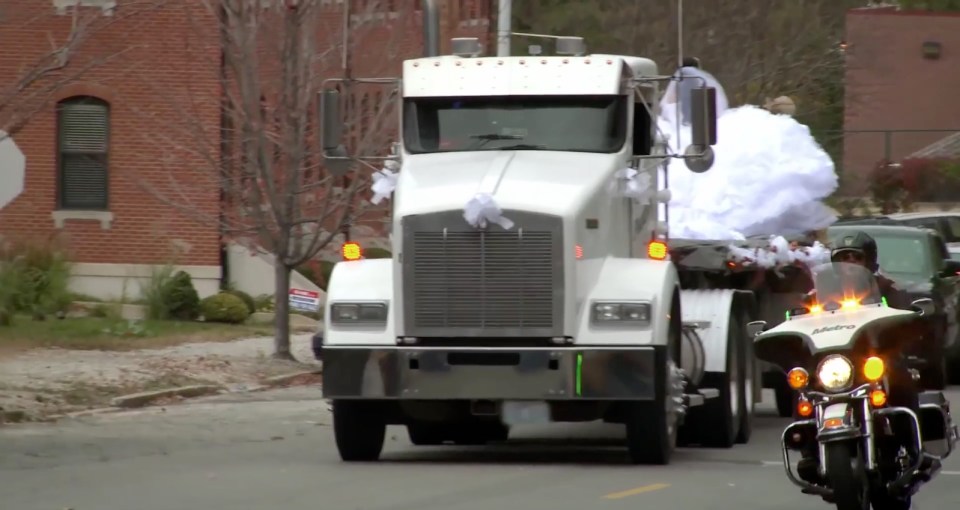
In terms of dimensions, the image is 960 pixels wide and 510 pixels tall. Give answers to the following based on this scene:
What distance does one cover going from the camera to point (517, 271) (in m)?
12.2

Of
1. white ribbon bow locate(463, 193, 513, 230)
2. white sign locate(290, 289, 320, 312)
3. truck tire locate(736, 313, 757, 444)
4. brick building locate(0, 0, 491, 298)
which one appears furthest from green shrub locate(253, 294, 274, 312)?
Result: white ribbon bow locate(463, 193, 513, 230)

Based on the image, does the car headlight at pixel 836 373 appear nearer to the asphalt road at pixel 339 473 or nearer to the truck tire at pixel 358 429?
the asphalt road at pixel 339 473

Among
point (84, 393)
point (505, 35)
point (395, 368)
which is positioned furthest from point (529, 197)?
point (505, 35)

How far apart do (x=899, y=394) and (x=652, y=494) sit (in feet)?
7.71

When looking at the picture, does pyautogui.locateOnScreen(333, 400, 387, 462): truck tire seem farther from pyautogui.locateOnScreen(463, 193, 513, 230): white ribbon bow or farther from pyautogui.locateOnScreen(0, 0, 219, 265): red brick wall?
pyautogui.locateOnScreen(0, 0, 219, 265): red brick wall

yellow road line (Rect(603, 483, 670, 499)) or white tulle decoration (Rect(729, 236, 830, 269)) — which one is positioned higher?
white tulle decoration (Rect(729, 236, 830, 269))

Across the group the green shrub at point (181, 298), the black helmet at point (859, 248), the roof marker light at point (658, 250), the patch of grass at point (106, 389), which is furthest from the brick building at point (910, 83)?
Result: the black helmet at point (859, 248)

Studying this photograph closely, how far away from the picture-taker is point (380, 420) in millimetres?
12992

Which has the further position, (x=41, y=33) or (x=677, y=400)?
(x=41, y=33)

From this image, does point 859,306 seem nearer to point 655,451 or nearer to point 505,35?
point 655,451

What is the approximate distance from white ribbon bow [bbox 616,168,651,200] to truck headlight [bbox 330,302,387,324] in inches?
85.5

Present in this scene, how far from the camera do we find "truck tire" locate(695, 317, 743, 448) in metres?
14.2

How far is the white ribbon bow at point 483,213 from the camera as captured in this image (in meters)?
12.1

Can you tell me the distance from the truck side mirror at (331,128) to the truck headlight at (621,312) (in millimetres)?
2472
